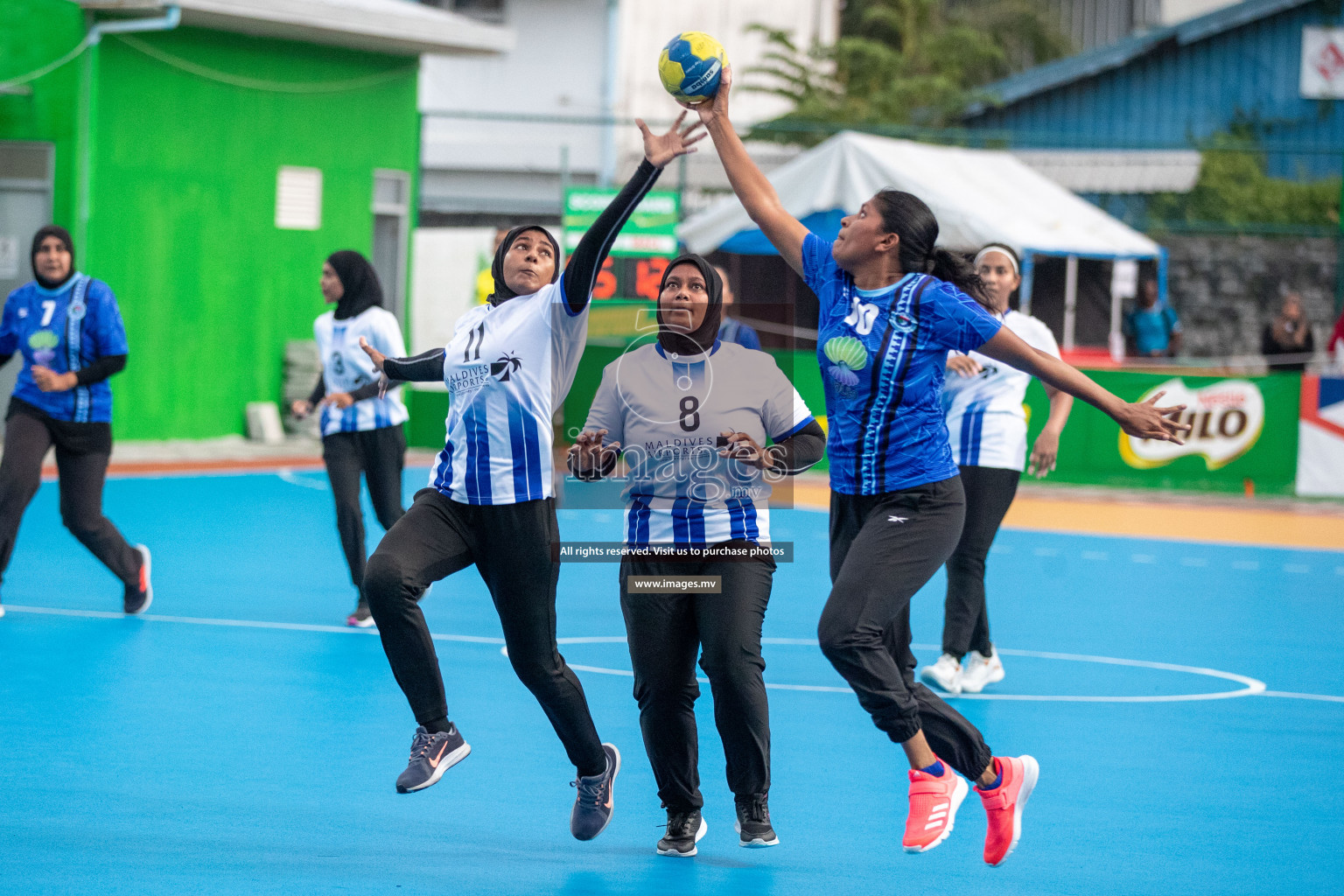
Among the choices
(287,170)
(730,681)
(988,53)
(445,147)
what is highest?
(988,53)

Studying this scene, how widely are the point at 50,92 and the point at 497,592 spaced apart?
598 inches

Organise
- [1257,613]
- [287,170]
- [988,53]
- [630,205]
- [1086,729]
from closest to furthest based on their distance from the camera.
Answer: [630,205], [1086,729], [1257,613], [287,170], [988,53]

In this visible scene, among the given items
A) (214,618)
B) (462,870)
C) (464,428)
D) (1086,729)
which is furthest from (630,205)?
(214,618)

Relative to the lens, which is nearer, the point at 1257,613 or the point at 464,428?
the point at 464,428

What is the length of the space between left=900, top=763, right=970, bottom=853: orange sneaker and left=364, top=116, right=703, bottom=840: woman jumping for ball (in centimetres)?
101

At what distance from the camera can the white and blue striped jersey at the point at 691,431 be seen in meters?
5.38

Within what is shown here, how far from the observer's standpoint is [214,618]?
9.62 meters

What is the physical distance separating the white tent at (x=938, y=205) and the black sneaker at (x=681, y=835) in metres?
16.1

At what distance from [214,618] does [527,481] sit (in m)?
4.89

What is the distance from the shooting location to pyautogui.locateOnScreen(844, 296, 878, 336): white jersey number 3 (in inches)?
209

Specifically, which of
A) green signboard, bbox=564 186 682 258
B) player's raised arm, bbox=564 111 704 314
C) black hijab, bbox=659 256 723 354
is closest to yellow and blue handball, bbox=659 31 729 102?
player's raised arm, bbox=564 111 704 314

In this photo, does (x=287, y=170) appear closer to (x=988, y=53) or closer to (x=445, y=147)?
(x=445, y=147)

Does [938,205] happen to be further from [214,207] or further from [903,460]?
[903,460]

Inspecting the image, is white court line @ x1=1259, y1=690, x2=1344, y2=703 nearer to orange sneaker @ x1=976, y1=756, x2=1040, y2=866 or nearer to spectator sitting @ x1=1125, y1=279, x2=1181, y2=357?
orange sneaker @ x1=976, y1=756, x2=1040, y2=866
